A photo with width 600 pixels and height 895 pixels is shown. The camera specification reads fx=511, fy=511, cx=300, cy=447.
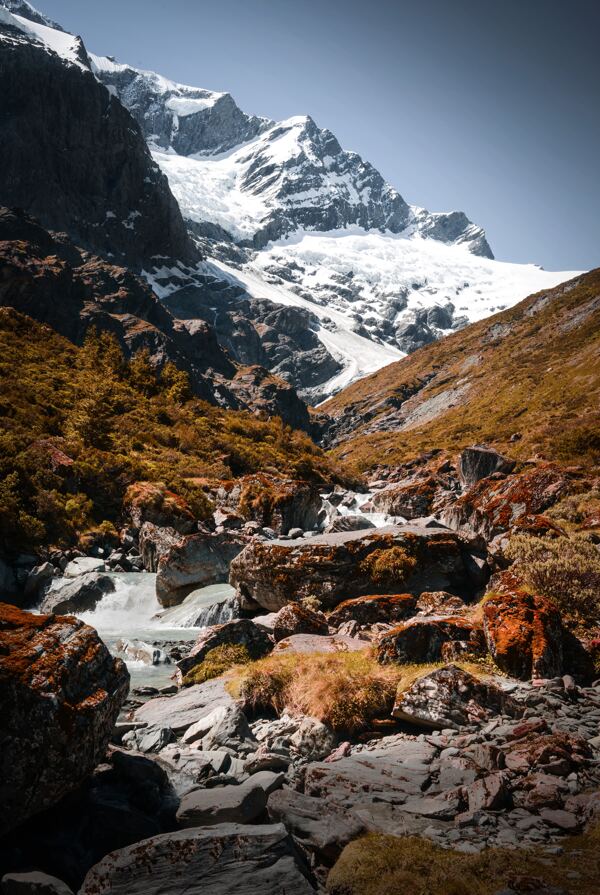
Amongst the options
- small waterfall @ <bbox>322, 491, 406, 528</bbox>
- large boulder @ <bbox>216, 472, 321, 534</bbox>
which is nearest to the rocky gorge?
large boulder @ <bbox>216, 472, 321, 534</bbox>

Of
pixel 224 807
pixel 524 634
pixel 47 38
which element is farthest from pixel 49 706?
pixel 47 38

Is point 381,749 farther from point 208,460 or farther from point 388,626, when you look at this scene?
point 208,460

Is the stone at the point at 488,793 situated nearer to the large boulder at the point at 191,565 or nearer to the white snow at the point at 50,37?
the large boulder at the point at 191,565

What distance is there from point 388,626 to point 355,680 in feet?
16.0

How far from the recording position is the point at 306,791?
7.34m

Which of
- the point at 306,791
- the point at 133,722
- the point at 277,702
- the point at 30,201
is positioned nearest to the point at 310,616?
the point at 277,702

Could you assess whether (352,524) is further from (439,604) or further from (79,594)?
(79,594)

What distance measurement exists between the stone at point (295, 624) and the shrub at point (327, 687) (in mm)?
2648

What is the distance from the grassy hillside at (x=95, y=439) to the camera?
2908 cm

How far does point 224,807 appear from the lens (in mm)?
6586

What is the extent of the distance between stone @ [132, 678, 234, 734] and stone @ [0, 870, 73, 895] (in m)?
5.63

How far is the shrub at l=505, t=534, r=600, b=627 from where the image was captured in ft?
44.5

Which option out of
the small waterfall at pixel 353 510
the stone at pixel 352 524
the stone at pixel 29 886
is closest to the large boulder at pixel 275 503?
the small waterfall at pixel 353 510

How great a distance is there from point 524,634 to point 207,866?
29.3 feet
